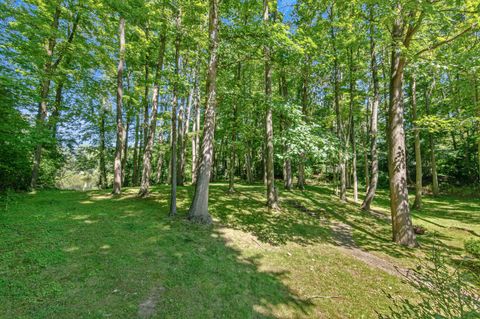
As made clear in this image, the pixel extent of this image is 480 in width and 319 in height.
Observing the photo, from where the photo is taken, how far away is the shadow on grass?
10.7 feet

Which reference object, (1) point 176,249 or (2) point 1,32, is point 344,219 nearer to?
(1) point 176,249

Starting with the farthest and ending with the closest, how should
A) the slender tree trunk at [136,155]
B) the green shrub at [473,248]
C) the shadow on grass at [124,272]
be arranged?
1. the slender tree trunk at [136,155]
2. the green shrub at [473,248]
3. the shadow on grass at [124,272]

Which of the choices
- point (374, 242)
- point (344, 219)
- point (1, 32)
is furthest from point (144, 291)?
point (1, 32)

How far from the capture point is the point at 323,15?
12844 millimetres

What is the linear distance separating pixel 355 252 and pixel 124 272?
5933 millimetres

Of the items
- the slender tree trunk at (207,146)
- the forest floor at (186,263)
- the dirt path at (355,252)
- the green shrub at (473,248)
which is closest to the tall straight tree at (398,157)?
the forest floor at (186,263)

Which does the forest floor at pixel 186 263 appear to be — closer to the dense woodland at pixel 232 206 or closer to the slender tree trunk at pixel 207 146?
the dense woodland at pixel 232 206

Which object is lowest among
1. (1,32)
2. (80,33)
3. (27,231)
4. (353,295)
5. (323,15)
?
(353,295)

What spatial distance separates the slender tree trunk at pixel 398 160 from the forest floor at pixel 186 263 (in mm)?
584

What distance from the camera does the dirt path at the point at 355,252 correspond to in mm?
5441

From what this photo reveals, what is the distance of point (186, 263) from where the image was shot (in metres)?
4.63

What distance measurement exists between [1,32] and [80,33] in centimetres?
572

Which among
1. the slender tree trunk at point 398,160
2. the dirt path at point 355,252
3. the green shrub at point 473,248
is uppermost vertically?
the slender tree trunk at point 398,160

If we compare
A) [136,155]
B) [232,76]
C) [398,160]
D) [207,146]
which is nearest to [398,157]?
[398,160]
